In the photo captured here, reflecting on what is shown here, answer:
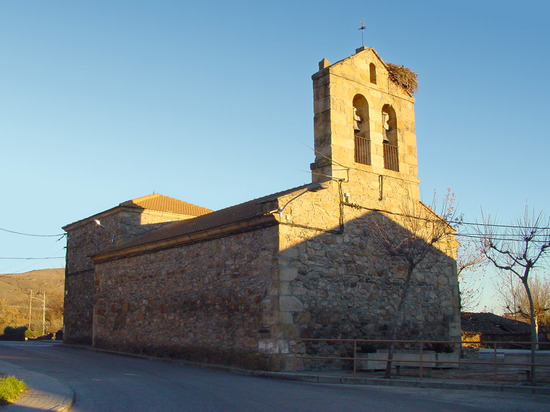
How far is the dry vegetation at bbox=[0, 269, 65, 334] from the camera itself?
178 ft

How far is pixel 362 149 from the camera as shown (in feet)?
55.2

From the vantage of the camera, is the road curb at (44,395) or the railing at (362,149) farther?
the railing at (362,149)

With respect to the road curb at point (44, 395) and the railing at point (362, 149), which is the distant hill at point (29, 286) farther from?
the road curb at point (44, 395)

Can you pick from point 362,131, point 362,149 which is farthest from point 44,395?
point 362,131

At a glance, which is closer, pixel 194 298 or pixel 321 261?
pixel 321 261

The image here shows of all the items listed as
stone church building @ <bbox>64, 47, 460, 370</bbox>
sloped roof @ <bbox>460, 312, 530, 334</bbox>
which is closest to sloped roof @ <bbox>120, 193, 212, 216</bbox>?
stone church building @ <bbox>64, 47, 460, 370</bbox>

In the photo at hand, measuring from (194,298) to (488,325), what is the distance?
67.0 ft

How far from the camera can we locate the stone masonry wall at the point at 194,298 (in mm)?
14438

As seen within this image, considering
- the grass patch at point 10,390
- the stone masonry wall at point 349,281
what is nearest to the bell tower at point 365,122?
the stone masonry wall at point 349,281

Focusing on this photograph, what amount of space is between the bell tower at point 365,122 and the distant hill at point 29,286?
56112 mm

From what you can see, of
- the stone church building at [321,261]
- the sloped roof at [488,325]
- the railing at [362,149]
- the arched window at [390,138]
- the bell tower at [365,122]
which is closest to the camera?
the stone church building at [321,261]

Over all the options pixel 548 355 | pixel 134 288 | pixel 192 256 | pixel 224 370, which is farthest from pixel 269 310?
pixel 548 355

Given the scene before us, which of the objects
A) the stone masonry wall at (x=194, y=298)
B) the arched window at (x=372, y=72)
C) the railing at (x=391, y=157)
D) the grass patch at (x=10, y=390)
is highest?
the arched window at (x=372, y=72)

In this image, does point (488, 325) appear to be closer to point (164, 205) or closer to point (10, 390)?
point (164, 205)
